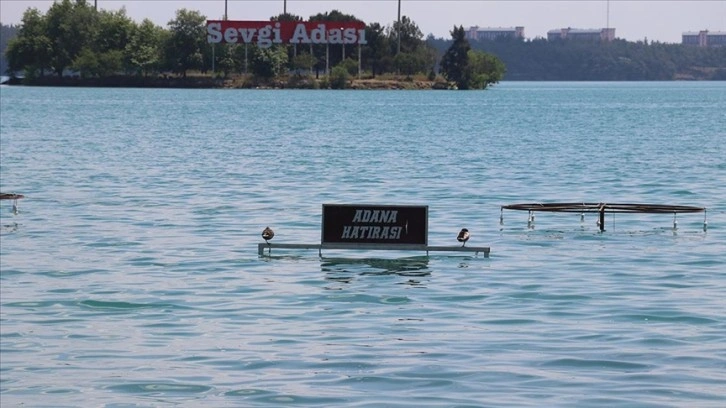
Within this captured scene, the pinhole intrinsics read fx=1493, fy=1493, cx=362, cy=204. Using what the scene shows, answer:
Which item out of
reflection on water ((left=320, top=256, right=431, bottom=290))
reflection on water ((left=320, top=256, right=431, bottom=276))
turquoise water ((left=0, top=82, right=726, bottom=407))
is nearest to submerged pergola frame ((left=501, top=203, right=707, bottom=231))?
turquoise water ((left=0, top=82, right=726, bottom=407))

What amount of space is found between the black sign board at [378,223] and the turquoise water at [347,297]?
0.67 metres

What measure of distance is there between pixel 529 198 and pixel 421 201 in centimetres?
417

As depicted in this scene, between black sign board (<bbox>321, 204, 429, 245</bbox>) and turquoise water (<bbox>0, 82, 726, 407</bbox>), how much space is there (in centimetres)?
67

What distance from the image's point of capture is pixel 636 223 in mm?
41250

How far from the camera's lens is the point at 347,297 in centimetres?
2686

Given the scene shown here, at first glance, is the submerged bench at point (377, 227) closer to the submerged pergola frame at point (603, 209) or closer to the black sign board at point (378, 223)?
the black sign board at point (378, 223)

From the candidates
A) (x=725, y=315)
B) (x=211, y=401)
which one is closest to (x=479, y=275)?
(x=725, y=315)

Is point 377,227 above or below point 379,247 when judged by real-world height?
above

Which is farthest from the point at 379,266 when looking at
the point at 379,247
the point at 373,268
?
the point at 379,247

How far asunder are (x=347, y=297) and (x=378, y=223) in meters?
3.67

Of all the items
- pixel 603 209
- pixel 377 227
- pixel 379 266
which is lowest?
pixel 379 266

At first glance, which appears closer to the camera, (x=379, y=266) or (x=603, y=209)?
(x=379, y=266)

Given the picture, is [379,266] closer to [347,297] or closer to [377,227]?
[377,227]

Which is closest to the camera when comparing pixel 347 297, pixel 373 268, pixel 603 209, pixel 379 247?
pixel 347 297
